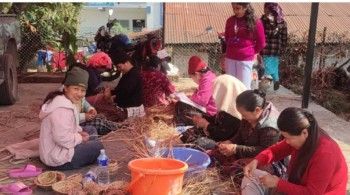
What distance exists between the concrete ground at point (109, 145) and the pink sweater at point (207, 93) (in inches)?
38.7

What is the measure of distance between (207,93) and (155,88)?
133cm

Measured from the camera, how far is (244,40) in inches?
242

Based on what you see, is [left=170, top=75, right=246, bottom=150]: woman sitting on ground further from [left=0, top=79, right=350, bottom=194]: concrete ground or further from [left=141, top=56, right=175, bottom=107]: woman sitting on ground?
[left=141, top=56, right=175, bottom=107]: woman sitting on ground

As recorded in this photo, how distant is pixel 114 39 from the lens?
7.68m

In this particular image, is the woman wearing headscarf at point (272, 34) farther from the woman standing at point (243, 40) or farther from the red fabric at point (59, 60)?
the red fabric at point (59, 60)

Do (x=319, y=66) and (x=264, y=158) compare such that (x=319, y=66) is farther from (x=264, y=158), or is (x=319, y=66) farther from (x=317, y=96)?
(x=264, y=158)

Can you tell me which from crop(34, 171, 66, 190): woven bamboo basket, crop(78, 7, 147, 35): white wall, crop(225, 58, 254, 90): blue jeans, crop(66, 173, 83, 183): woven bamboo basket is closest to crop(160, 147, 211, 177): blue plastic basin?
crop(66, 173, 83, 183): woven bamboo basket

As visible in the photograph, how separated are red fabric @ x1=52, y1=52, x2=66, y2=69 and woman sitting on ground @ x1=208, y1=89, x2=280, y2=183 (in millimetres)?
7542

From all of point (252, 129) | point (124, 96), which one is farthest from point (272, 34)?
point (252, 129)

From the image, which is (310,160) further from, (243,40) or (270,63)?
(270,63)

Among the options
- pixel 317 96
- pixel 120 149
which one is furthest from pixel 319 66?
pixel 120 149

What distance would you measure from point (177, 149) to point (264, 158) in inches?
40.4

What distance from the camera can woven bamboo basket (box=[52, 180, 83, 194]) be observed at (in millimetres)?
3529

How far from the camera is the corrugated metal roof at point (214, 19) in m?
12.2
